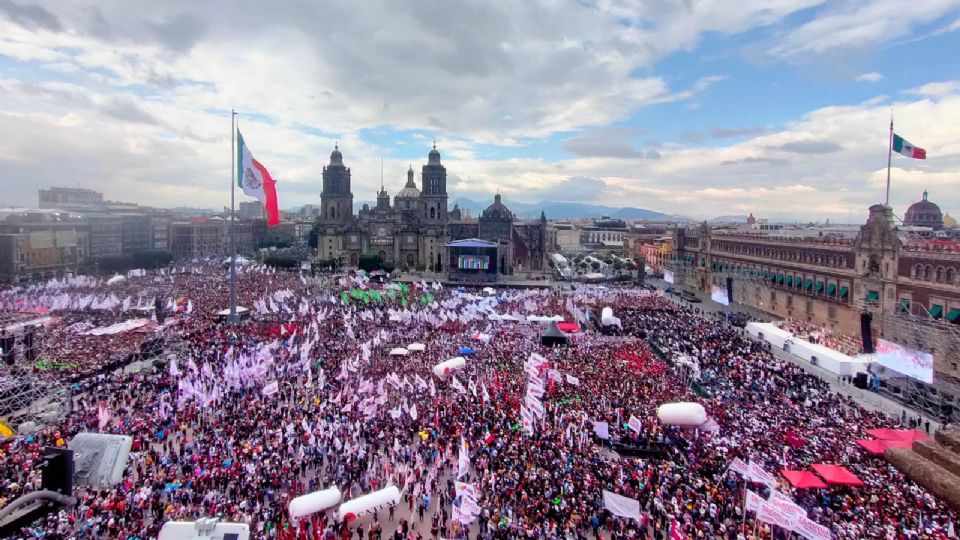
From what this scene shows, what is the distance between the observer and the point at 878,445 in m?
19.3

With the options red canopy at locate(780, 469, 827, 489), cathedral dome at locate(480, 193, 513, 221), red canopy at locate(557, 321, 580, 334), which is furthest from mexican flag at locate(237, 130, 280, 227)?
cathedral dome at locate(480, 193, 513, 221)

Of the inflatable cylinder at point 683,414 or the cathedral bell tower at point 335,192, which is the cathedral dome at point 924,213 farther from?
the cathedral bell tower at point 335,192

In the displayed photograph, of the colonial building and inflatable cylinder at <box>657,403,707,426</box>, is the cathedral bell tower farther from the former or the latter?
inflatable cylinder at <box>657,403,707,426</box>

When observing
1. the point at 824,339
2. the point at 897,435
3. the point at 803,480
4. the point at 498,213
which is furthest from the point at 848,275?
the point at 498,213

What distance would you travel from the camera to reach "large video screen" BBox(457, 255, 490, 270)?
251ft

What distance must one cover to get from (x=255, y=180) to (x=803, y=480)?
103 feet

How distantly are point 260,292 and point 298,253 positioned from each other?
236ft

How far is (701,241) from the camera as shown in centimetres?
7106

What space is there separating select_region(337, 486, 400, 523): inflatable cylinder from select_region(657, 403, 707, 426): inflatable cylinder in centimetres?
1036

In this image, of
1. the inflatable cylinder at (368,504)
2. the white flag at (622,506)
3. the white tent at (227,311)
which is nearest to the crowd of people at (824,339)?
the white flag at (622,506)

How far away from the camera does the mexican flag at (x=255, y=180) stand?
33.6 m

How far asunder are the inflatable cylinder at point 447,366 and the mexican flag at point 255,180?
1357 cm

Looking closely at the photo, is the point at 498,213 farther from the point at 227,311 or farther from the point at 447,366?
the point at 447,366

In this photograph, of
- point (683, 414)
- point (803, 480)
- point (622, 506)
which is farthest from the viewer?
point (683, 414)
